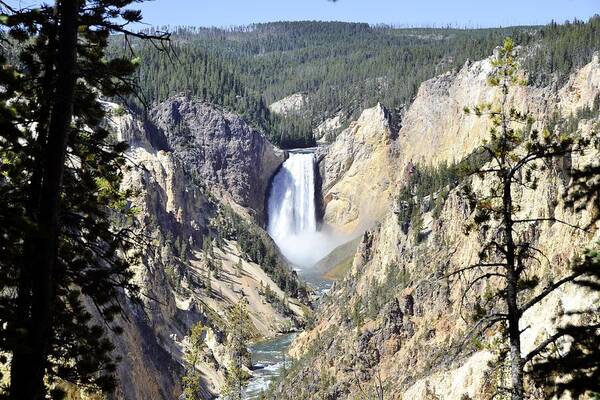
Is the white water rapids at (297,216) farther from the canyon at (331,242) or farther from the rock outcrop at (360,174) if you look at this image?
the rock outcrop at (360,174)

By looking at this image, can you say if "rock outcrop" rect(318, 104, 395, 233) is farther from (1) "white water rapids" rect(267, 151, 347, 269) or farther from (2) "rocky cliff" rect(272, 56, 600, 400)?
(2) "rocky cliff" rect(272, 56, 600, 400)

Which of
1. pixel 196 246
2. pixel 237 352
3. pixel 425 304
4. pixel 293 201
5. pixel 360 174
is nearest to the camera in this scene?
pixel 425 304

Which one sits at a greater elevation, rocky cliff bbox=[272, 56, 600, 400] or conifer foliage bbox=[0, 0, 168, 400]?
conifer foliage bbox=[0, 0, 168, 400]

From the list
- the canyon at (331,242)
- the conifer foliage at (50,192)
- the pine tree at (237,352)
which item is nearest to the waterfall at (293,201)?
the canyon at (331,242)

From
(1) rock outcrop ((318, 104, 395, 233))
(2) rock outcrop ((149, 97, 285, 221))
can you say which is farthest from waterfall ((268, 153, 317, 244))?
(1) rock outcrop ((318, 104, 395, 233))

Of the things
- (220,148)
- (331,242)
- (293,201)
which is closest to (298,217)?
(293,201)

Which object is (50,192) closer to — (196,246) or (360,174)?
(196,246)

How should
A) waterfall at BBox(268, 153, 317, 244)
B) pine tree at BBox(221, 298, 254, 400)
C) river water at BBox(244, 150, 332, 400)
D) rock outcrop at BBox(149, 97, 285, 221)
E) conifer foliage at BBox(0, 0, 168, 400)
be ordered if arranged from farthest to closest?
waterfall at BBox(268, 153, 317, 244) → rock outcrop at BBox(149, 97, 285, 221) → river water at BBox(244, 150, 332, 400) → pine tree at BBox(221, 298, 254, 400) → conifer foliage at BBox(0, 0, 168, 400)
